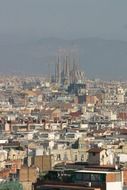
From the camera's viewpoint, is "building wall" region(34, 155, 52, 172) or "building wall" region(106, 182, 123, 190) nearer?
"building wall" region(106, 182, 123, 190)

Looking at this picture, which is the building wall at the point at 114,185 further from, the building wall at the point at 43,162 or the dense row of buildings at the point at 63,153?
the building wall at the point at 43,162

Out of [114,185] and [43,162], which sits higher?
[43,162]

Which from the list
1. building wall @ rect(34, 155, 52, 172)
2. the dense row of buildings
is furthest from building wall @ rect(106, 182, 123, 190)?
building wall @ rect(34, 155, 52, 172)

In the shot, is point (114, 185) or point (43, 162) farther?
point (43, 162)

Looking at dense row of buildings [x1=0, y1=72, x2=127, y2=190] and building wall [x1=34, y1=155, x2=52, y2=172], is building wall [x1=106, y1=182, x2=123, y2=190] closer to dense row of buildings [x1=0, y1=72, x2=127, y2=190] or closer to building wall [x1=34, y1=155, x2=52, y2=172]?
dense row of buildings [x1=0, y1=72, x2=127, y2=190]

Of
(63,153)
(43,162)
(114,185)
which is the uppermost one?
(63,153)

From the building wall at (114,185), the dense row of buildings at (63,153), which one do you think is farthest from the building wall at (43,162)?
the building wall at (114,185)

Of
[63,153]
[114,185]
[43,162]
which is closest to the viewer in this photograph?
[114,185]

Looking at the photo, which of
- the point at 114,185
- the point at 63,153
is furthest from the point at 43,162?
the point at 114,185

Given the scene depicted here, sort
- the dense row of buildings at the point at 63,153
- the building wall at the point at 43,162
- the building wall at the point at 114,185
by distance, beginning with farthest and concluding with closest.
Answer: the building wall at the point at 43,162
the dense row of buildings at the point at 63,153
the building wall at the point at 114,185

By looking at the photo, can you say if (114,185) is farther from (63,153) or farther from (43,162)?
(63,153)

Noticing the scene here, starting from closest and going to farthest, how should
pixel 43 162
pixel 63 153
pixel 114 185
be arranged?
pixel 114 185 → pixel 43 162 → pixel 63 153

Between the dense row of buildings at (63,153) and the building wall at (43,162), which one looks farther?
the building wall at (43,162)

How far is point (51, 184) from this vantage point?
1491 inches
